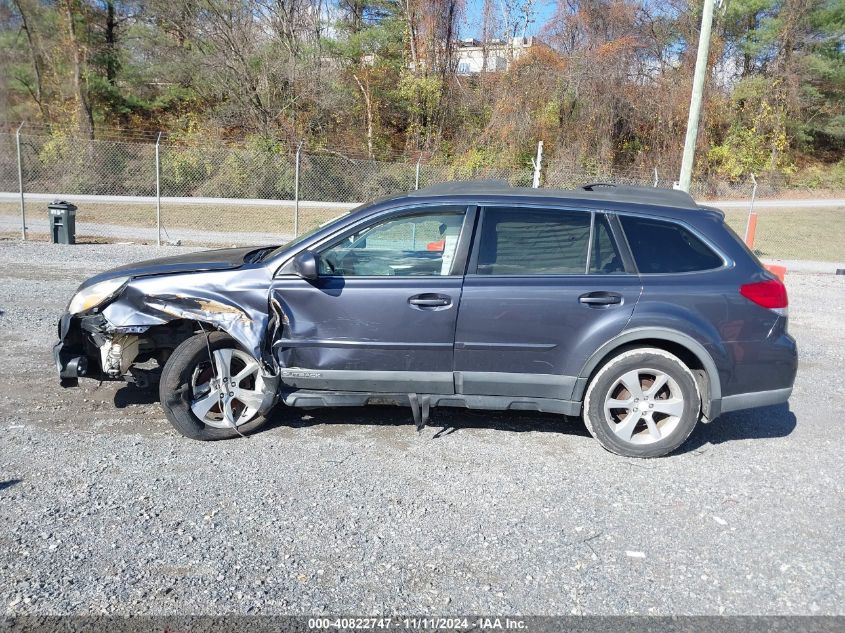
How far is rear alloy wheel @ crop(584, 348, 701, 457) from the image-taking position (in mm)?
4359

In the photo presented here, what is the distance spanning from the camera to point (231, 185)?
22703 millimetres

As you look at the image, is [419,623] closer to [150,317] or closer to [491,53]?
[150,317]

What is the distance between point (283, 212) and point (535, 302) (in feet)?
59.5

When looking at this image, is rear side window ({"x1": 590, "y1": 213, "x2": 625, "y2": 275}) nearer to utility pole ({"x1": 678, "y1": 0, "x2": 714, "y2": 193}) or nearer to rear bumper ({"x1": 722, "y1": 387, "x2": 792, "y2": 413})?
rear bumper ({"x1": 722, "y1": 387, "x2": 792, "y2": 413})

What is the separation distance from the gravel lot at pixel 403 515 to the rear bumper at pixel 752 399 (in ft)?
1.23

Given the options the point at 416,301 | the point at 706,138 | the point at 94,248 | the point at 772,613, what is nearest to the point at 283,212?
the point at 94,248

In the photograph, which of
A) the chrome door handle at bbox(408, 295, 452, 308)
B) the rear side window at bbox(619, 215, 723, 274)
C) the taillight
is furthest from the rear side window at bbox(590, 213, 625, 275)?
the chrome door handle at bbox(408, 295, 452, 308)

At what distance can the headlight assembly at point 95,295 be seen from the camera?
4.56 meters

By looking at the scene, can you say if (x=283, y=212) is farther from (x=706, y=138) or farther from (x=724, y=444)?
(x=706, y=138)

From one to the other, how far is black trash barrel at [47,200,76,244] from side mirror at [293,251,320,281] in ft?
37.9

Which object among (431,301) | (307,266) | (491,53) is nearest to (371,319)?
(431,301)

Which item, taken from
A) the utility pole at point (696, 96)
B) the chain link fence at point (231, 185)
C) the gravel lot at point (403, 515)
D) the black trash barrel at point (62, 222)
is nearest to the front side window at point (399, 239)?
the gravel lot at point (403, 515)

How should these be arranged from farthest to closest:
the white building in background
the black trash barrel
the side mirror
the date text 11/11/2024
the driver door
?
1. the white building in background
2. the black trash barrel
3. the driver door
4. the side mirror
5. the date text 11/11/2024

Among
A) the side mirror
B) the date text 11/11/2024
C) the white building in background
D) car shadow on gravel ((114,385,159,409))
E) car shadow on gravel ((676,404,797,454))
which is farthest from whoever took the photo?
the white building in background
